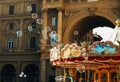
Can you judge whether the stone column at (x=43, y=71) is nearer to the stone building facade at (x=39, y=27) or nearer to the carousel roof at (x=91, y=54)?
the stone building facade at (x=39, y=27)

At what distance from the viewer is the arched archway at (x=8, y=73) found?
56647 mm

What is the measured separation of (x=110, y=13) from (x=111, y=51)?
23413 mm

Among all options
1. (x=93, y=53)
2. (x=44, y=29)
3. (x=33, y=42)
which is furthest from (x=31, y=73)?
(x=93, y=53)

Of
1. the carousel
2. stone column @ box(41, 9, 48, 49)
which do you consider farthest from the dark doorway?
the carousel

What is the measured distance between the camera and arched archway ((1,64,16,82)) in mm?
56647

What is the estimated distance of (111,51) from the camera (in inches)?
961

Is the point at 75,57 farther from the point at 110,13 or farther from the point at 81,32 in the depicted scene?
the point at 81,32

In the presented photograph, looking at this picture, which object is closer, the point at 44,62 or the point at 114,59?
the point at 114,59

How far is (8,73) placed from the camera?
57688 mm

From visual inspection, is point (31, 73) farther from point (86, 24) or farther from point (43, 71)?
point (86, 24)

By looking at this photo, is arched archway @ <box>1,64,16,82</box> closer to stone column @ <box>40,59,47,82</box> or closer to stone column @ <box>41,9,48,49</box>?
stone column @ <box>40,59,47,82</box>

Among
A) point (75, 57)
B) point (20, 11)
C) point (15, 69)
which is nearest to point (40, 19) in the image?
point (20, 11)

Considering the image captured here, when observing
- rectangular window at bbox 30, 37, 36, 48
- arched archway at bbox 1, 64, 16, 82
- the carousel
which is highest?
rectangular window at bbox 30, 37, 36, 48

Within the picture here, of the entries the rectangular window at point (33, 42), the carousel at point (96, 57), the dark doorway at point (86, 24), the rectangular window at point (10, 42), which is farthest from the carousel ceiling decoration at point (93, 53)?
the rectangular window at point (10, 42)
